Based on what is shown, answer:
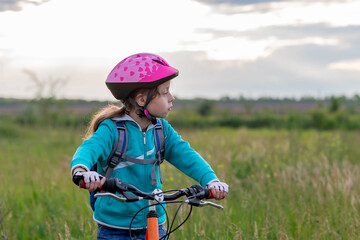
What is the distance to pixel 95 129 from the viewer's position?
3158mm

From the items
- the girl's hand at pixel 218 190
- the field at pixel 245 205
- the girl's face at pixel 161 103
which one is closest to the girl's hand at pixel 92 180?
the girl's hand at pixel 218 190

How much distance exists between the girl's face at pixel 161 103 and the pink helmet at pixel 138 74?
0.22 feet

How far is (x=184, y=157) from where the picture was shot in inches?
124

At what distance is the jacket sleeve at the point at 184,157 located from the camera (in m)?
3.06

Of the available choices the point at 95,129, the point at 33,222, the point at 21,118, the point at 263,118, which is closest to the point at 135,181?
the point at 95,129

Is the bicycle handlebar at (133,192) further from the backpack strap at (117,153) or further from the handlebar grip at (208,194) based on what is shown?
the backpack strap at (117,153)

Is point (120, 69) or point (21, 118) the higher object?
point (120, 69)

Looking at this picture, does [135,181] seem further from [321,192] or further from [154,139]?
[321,192]

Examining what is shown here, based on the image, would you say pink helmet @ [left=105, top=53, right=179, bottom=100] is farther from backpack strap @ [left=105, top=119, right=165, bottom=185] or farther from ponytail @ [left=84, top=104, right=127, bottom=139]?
backpack strap @ [left=105, top=119, right=165, bottom=185]

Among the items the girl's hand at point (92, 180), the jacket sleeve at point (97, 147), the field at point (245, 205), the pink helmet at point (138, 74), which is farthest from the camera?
the field at point (245, 205)

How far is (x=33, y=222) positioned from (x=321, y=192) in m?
3.77

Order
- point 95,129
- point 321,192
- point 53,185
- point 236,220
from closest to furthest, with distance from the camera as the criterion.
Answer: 1. point 95,129
2. point 236,220
3. point 321,192
4. point 53,185

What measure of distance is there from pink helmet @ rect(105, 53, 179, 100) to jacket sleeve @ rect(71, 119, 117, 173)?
253 mm

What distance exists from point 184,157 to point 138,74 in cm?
69
